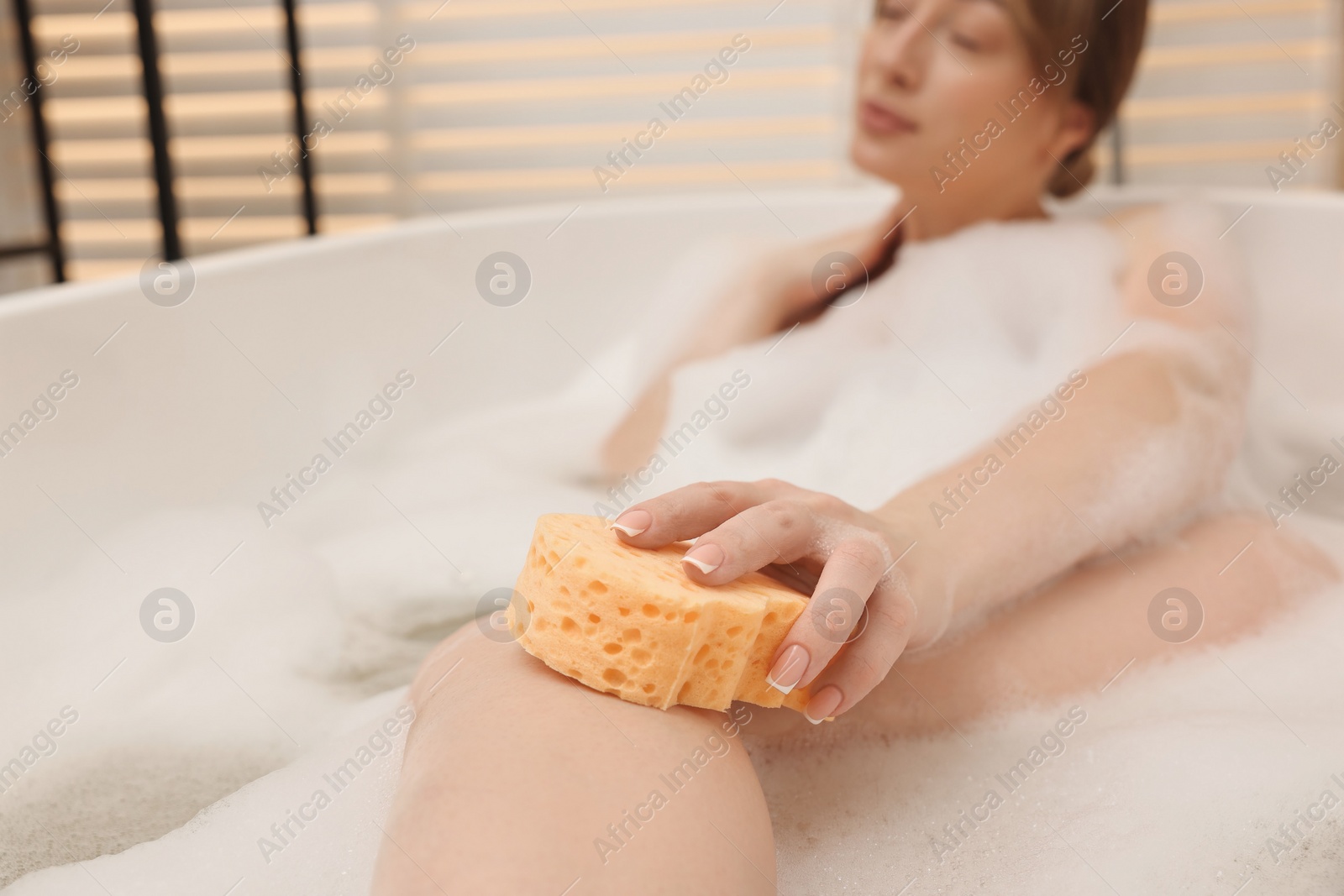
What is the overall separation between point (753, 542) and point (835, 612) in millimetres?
58

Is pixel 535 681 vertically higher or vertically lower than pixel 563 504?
higher

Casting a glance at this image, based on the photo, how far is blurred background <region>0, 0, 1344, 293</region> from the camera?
268cm

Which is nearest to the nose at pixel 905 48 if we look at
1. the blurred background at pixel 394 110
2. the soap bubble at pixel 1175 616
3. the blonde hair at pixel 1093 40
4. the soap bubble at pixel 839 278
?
the blonde hair at pixel 1093 40

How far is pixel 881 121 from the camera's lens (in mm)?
1281

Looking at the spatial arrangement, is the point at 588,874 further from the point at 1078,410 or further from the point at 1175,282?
the point at 1175,282

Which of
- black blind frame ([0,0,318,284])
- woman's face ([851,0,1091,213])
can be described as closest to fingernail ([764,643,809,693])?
woman's face ([851,0,1091,213])

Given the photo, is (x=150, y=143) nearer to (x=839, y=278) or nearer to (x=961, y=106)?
(x=839, y=278)

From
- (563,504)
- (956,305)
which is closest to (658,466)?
(563,504)

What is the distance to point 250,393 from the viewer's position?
4.17ft

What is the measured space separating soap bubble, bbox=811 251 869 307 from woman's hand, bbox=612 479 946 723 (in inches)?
33.6

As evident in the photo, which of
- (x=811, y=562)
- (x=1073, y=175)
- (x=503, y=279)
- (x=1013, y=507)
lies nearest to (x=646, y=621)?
(x=811, y=562)

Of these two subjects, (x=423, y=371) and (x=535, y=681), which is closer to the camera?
(x=535, y=681)

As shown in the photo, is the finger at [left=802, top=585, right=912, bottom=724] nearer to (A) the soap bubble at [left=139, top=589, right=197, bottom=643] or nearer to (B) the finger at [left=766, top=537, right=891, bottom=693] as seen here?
(B) the finger at [left=766, top=537, right=891, bottom=693]

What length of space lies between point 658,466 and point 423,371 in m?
0.49
